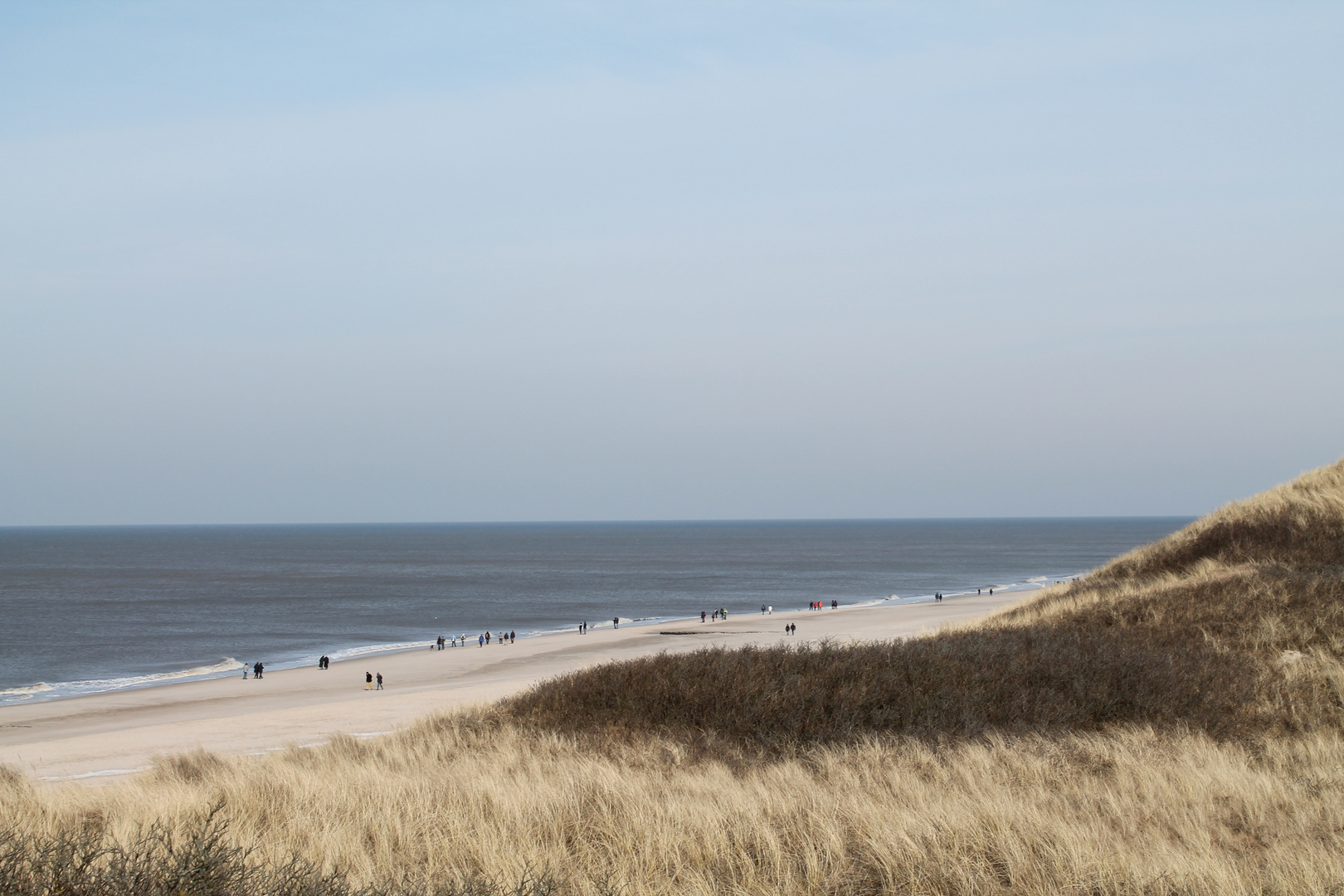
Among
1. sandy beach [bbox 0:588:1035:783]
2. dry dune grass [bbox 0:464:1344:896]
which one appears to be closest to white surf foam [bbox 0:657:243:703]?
sandy beach [bbox 0:588:1035:783]

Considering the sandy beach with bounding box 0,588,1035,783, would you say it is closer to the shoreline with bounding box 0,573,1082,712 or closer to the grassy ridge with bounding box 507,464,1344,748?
the shoreline with bounding box 0,573,1082,712

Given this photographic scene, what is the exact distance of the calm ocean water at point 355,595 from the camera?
52562 mm

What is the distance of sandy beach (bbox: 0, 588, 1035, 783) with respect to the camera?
75.8 ft

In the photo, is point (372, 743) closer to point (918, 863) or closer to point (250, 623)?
point (918, 863)

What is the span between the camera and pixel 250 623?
225 ft

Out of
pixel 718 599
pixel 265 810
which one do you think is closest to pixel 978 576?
pixel 718 599

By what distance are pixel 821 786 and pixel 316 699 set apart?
99.0ft

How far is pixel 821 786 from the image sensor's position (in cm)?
916

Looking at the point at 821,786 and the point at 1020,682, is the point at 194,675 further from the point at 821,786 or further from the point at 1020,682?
the point at 821,786

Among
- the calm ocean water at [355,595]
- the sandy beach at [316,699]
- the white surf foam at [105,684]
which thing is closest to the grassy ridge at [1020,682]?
the sandy beach at [316,699]

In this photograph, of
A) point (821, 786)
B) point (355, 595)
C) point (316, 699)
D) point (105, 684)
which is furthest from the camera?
point (355, 595)

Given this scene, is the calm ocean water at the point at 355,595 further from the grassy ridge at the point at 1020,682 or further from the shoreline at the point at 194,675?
the grassy ridge at the point at 1020,682

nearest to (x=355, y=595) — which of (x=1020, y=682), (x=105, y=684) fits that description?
(x=105, y=684)

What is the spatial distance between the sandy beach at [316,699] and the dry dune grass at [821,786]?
6988mm
